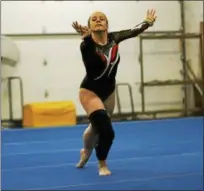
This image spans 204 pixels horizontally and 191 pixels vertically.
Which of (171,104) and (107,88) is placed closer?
(107,88)

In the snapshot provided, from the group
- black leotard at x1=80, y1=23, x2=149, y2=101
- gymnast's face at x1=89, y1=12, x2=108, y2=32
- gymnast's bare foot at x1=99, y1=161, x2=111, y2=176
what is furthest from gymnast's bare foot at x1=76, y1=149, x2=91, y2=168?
gymnast's face at x1=89, y1=12, x2=108, y2=32

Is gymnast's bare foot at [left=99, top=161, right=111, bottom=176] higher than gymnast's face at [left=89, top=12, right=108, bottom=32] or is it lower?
lower

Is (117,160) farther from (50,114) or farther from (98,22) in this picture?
(50,114)

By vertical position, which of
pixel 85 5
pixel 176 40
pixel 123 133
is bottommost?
pixel 123 133

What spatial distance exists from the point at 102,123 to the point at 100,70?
1.36 ft

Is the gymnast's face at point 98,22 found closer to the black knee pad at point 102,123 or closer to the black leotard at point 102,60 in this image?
the black leotard at point 102,60

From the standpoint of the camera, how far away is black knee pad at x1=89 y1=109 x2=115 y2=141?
340cm

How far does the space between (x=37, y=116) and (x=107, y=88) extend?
5.14 meters

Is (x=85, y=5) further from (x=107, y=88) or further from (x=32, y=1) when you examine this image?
(x=107, y=88)

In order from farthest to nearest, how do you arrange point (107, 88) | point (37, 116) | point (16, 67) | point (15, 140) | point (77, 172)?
1. point (16, 67)
2. point (37, 116)
3. point (15, 140)
4. point (77, 172)
5. point (107, 88)

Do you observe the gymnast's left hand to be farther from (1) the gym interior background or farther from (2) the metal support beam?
(2) the metal support beam

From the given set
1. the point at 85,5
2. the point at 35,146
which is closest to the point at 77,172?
the point at 35,146

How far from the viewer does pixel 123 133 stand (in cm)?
693

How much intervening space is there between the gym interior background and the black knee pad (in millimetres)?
5067
